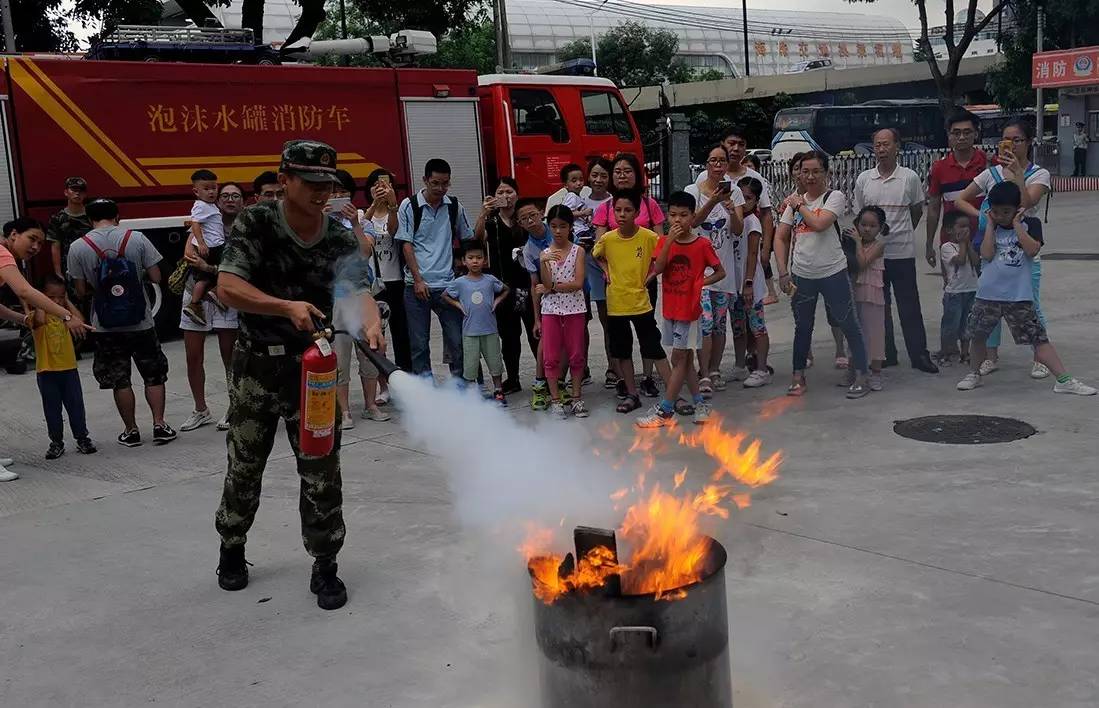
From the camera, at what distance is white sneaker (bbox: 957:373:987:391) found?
8.05m

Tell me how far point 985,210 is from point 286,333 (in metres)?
5.60

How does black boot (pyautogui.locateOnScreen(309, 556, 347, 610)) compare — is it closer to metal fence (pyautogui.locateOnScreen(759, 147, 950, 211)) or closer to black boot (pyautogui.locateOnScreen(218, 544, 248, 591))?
black boot (pyautogui.locateOnScreen(218, 544, 248, 591))

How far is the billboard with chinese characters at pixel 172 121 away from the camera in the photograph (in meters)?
12.0

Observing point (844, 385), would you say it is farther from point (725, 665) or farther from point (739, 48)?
point (739, 48)

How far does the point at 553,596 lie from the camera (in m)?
3.14

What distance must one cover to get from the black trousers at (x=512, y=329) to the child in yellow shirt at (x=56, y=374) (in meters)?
3.16

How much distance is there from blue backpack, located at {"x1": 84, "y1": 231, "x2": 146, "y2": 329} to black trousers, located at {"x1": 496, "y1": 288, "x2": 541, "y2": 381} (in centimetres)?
272

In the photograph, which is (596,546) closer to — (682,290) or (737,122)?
(682,290)

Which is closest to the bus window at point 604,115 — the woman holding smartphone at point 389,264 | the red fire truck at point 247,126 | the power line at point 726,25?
the red fire truck at point 247,126

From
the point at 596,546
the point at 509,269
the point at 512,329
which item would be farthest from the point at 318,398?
the point at 509,269

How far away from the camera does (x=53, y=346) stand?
24.4ft

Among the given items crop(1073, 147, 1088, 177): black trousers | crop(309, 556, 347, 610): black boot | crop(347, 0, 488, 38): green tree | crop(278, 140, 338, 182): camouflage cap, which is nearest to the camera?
crop(278, 140, 338, 182): camouflage cap

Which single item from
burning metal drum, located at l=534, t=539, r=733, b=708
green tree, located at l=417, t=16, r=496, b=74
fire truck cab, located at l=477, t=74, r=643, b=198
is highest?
green tree, located at l=417, t=16, r=496, b=74

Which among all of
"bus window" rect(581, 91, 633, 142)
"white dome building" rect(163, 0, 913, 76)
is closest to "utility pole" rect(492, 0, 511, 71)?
"bus window" rect(581, 91, 633, 142)
